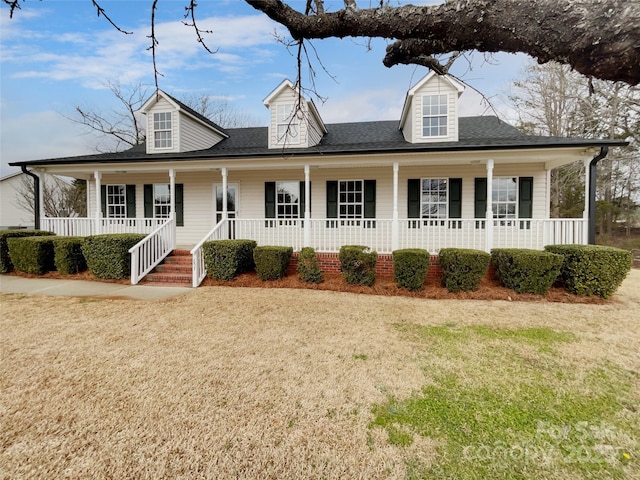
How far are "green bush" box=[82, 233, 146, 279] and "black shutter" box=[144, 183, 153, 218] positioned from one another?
3.47 m

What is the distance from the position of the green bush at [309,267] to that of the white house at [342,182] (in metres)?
0.93

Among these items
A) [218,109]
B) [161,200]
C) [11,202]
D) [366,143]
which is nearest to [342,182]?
[366,143]

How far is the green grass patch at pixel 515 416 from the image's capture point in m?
2.09

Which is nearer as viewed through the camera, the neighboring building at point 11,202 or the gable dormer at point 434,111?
the gable dormer at point 434,111

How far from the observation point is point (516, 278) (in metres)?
6.95

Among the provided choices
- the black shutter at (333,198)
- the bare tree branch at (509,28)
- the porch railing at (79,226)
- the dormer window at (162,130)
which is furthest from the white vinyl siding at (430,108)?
the porch railing at (79,226)

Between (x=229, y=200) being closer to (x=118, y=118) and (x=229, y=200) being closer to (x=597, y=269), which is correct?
(x=597, y=269)

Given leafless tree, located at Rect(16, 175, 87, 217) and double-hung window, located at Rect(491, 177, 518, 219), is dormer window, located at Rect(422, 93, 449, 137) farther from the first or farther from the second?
leafless tree, located at Rect(16, 175, 87, 217)

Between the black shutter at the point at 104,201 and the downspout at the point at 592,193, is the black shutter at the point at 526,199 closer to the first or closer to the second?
the downspout at the point at 592,193

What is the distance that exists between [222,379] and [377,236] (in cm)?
652

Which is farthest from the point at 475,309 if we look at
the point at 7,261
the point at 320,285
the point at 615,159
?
the point at 615,159

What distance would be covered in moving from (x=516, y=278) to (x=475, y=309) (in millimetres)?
1749

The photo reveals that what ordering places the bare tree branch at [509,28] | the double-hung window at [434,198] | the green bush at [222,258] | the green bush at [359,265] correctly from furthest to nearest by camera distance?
the double-hung window at [434,198] < the green bush at [222,258] < the green bush at [359,265] < the bare tree branch at [509,28]

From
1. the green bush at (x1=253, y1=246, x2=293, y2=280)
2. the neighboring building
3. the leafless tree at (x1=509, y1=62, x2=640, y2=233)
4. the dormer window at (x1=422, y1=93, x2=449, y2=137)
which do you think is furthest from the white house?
the neighboring building
